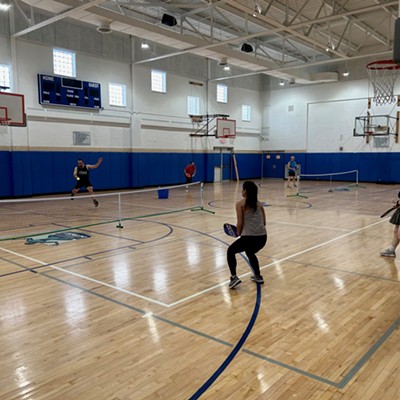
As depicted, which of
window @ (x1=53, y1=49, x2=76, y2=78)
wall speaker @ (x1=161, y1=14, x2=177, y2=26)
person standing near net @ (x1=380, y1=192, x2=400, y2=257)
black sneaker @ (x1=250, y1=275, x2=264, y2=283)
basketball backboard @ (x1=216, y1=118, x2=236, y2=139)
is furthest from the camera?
basketball backboard @ (x1=216, y1=118, x2=236, y2=139)

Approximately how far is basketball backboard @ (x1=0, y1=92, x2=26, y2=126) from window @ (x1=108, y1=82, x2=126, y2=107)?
632 cm

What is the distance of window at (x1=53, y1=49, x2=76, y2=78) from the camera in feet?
64.8

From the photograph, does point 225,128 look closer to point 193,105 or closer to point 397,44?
point 193,105

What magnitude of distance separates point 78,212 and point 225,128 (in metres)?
15.5

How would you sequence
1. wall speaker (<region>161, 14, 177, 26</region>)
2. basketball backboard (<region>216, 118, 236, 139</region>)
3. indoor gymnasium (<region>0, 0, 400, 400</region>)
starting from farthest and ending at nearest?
1. basketball backboard (<region>216, 118, 236, 139</region>)
2. wall speaker (<region>161, 14, 177, 26</region>)
3. indoor gymnasium (<region>0, 0, 400, 400</region>)

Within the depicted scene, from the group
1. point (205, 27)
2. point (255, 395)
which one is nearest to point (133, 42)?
point (205, 27)

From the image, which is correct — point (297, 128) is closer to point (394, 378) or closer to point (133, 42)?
point (133, 42)

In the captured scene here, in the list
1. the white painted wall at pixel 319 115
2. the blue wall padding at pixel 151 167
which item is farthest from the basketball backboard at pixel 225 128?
the white painted wall at pixel 319 115

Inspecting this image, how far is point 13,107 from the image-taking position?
53.1ft

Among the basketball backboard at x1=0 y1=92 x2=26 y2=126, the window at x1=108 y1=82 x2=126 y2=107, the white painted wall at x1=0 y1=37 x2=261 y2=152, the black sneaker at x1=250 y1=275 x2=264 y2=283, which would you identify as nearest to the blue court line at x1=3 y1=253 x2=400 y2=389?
the black sneaker at x1=250 y1=275 x2=264 y2=283

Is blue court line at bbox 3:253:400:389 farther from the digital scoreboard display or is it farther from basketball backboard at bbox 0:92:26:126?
the digital scoreboard display

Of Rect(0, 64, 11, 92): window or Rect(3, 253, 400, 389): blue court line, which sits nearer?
Rect(3, 253, 400, 389): blue court line

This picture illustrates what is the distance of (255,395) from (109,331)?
1969 mm

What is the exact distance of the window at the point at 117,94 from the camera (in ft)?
72.3
